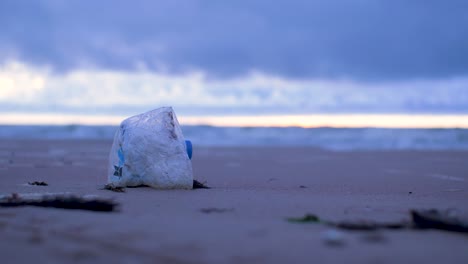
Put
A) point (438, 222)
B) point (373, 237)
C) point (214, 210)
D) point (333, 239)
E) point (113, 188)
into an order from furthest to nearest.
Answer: point (113, 188), point (214, 210), point (438, 222), point (373, 237), point (333, 239)

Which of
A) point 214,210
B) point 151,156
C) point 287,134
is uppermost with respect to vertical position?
point 287,134

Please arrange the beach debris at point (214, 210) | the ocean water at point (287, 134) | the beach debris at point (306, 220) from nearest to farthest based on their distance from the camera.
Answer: the beach debris at point (306, 220) → the beach debris at point (214, 210) → the ocean water at point (287, 134)

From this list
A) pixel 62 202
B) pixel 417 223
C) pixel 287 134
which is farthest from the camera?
pixel 287 134

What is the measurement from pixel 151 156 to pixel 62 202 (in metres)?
1.70

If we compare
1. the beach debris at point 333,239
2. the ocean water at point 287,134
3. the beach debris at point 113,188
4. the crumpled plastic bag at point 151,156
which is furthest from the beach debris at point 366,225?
the ocean water at point 287,134

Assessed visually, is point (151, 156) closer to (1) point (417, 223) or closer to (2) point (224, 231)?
(2) point (224, 231)

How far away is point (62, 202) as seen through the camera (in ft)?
15.0

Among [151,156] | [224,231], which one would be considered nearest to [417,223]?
[224,231]

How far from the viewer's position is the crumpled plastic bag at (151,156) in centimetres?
620

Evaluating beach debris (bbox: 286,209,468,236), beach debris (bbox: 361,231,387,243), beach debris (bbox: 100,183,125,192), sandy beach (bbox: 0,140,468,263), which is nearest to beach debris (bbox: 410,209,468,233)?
beach debris (bbox: 286,209,468,236)

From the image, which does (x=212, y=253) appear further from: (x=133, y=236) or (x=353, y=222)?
(x=353, y=222)

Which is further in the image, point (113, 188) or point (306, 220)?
point (113, 188)

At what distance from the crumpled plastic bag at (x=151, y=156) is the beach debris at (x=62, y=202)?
1526 mm

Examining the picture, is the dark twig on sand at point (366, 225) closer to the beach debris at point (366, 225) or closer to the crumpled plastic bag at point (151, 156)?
the beach debris at point (366, 225)
